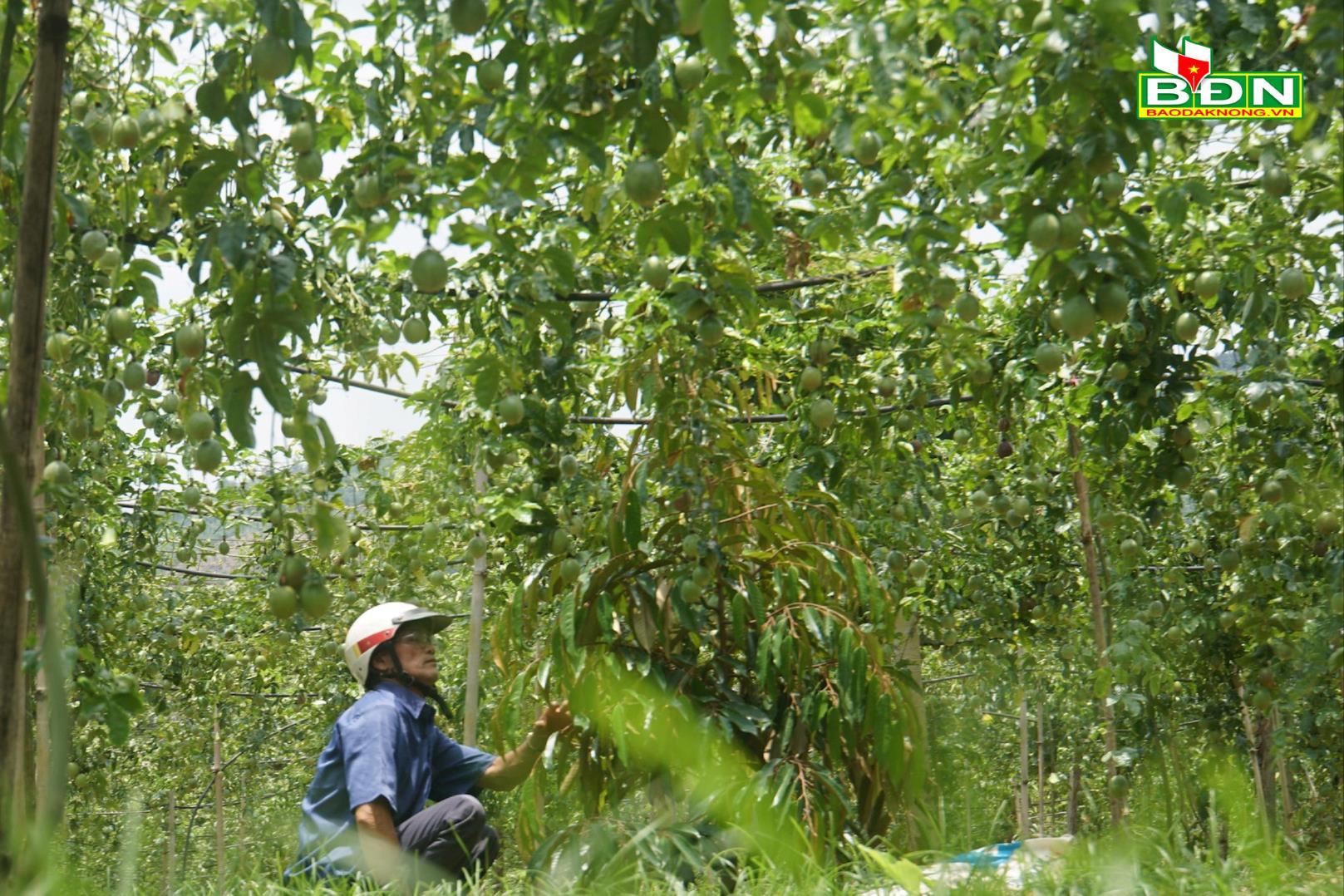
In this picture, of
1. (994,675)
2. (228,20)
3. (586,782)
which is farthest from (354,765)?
(994,675)

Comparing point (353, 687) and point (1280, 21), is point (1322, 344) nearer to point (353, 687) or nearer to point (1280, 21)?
point (1280, 21)

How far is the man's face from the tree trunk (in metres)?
1.65

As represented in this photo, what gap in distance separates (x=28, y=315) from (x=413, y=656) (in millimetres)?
1789

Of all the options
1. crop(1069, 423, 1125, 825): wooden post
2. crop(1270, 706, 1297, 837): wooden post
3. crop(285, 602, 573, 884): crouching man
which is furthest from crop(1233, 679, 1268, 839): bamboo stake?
crop(285, 602, 573, 884): crouching man

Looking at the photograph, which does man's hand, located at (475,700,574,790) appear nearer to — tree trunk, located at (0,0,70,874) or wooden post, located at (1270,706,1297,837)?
tree trunk, located at (0,0,70,874)

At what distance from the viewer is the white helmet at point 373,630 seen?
3.29 metres

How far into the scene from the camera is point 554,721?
3258mm

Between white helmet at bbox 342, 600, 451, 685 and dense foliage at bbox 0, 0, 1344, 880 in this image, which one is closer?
dense foliage at bbox 0, 0, 1344, 880

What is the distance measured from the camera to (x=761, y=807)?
297 centimetres

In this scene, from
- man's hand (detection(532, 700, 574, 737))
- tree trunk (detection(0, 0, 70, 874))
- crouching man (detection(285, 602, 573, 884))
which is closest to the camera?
tree trunk (detection(0, 0, 70, 874))

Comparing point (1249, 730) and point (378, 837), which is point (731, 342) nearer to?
point (378, 837)

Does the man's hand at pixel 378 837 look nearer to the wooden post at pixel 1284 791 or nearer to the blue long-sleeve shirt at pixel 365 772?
the blue long-sleeve shirt at pixel 365 772

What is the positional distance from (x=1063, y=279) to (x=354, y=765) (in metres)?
1.75

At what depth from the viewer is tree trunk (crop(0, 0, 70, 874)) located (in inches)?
63.6
